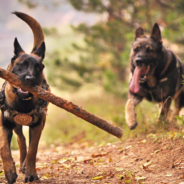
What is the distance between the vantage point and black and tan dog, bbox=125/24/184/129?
5.84 meters

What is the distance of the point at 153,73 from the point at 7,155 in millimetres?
3273

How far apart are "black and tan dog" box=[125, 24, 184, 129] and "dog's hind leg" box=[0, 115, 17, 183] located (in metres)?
2.45

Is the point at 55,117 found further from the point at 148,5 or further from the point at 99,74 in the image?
the point at 148,5

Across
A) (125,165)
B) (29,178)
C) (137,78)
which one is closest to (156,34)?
(137,78)

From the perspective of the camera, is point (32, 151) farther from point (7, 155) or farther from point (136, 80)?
point (136, 80)

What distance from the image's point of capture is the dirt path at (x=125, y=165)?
3.94m

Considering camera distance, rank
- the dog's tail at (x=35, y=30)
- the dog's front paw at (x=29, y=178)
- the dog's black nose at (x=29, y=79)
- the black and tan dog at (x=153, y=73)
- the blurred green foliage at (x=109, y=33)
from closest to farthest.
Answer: the dog's black nose at (x=29, y=79) < the dog's front paw at (x=29, y=178) < the dog's tail at (x=35, y=30) < the black and tan dog at (x=153, y=73) < the blurred green foliage at (x=109, y=33)

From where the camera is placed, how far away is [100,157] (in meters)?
5.55

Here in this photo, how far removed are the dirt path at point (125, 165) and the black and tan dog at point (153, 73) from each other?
2.46ft

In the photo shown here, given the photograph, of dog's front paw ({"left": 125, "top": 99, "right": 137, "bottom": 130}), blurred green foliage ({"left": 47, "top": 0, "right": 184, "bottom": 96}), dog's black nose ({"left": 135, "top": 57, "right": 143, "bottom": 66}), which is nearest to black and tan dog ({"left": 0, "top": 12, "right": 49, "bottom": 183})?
dog's front paw ({"left": 125, "top": 99, "right": 137, "bottom": 130})

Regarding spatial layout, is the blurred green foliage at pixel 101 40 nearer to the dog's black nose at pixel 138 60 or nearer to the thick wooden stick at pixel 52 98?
the dog's black nose at pixel 138 60

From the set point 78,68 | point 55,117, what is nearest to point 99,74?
point 78,68

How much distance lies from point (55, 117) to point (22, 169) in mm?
9260

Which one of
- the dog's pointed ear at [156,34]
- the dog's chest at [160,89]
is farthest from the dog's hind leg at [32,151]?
the dog's pointed ear at [156,34]
